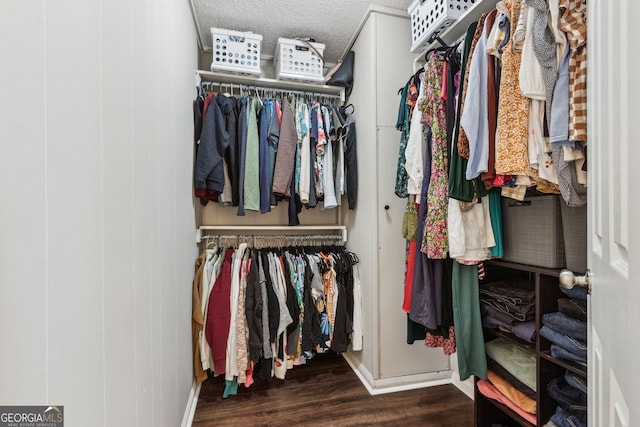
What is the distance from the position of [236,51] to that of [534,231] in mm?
2064

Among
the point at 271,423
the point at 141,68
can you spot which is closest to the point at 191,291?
the point at 271,423

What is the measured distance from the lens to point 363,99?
6.59ft

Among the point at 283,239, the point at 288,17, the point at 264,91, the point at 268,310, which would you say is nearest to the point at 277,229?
the point at 283,239

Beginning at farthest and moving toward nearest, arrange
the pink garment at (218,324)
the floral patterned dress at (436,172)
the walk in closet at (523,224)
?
the pink garment at (218,324) → the floral patterned dress at (436,172) → the walk in closet at (523,224)

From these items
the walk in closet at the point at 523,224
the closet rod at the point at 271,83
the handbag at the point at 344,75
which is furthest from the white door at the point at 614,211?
the closet rod at the point at 271,83

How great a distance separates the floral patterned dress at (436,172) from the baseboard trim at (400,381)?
40.9 inches

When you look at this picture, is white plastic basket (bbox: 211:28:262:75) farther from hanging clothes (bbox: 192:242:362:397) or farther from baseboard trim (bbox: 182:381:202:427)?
baseboard trim (bbox: 182:381:202:427)

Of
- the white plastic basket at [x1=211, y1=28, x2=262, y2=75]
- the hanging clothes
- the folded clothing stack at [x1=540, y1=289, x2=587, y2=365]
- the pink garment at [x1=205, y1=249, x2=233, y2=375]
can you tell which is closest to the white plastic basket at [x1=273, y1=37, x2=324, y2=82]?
the white plastic basket at [x1=211, y1=28, x2=262, y2=75]

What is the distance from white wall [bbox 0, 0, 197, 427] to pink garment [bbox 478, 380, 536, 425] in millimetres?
1349

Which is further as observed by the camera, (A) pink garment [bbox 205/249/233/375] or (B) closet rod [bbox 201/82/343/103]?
(B) closet rod [bbox 201/82/343/103]

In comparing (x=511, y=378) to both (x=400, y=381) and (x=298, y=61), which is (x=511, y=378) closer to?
(x=400, y=381)

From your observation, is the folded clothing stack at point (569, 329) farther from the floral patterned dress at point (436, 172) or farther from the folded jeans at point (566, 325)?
the floral patterned dress at point (436, 172)

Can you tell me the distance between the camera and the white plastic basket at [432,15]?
137cm

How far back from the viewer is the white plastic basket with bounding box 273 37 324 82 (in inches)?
82.4
